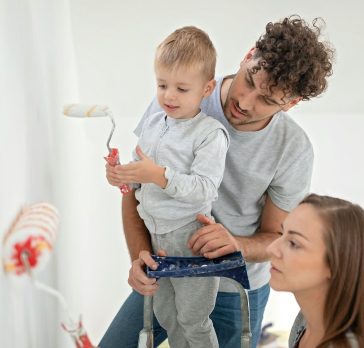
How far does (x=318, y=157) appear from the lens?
7.22 feet

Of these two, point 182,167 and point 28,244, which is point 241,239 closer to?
point 182,167

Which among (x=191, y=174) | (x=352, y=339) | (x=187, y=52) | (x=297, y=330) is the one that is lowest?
(x=297, y=330)

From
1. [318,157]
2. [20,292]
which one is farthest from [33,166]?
[318,157]

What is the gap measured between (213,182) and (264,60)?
0.29 metres

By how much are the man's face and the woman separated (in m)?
0.25

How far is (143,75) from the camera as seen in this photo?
1.93 metres

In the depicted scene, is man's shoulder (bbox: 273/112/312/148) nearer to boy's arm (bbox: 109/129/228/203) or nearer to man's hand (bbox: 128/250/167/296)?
boy's arm (bbox: 109/129/228/203)

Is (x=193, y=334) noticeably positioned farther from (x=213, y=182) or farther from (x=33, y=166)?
(x=33, y=166)

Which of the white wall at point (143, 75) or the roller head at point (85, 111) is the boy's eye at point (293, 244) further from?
the white wall at point (143, 75)

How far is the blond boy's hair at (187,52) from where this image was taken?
3.88 ft

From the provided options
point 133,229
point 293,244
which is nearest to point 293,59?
point 293,244

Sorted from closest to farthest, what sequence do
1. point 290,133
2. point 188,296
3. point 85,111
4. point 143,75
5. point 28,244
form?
point 28,244 → point 85,111 → point 188,296 → point 290,133 → point 143,75

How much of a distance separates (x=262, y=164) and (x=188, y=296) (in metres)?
0.37

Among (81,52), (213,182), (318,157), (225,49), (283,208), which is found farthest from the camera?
(318,157)
